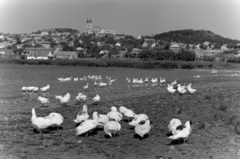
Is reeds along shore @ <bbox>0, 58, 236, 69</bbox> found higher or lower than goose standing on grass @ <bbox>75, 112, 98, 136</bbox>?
lower

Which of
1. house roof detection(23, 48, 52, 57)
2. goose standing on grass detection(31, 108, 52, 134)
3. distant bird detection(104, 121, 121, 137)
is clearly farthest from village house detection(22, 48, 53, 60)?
distant bird detection(104, 121, 121, 137)

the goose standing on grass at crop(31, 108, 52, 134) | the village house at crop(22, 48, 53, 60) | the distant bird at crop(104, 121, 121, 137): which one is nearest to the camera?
the distant bird at crop(104, 121, 121, 137)

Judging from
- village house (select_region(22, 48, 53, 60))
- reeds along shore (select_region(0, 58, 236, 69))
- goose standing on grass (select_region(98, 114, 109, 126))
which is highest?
goose standing on grass (select_region(98, 114, 109, 126))

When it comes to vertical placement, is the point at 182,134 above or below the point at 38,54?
above

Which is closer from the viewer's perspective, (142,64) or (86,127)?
(86,127)

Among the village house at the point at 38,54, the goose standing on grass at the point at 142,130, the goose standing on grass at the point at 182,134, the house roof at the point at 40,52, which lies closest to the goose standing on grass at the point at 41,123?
the goose standing on grass at the point at 142,130

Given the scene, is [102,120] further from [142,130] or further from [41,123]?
[41,123]

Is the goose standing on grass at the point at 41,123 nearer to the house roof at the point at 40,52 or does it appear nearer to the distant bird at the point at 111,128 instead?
the distant bird at the point at 111,128

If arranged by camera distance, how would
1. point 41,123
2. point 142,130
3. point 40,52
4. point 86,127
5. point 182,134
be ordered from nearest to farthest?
point 182,134
point 142,130
point 86,127
point 41,123
point 40,52

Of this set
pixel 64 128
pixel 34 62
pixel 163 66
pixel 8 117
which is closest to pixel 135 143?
pixel 64 128

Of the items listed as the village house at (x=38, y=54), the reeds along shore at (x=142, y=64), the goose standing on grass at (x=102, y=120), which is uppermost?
the goose standing on grass at (x=102, y=120)

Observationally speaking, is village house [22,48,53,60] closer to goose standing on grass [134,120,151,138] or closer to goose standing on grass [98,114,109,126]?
goose standing on grass [98,114,109,126]

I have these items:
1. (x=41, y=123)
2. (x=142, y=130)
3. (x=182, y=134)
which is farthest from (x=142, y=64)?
(x=182, y=134)

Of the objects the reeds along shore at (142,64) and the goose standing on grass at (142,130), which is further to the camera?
the reeds along shore at (142,64)
